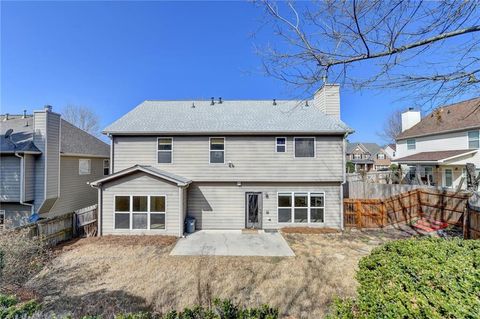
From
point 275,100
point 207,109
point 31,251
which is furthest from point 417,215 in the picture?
point 31,251

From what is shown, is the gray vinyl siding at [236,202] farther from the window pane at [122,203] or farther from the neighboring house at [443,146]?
the neighboring house at [443,146]

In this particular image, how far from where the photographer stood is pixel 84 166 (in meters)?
13.8

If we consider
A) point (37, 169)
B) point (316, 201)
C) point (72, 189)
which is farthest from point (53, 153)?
point (316, 201)

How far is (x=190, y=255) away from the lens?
26.1 feet

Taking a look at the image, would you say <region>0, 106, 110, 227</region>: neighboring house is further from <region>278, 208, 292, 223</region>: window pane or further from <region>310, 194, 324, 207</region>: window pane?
<region>310, 194, 324, 207</region>: window pane

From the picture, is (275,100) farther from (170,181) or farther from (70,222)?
(70,222)

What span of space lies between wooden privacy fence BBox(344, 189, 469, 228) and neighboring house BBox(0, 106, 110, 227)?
14.9 meters

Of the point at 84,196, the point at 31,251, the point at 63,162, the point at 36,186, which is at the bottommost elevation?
the point at 31,251

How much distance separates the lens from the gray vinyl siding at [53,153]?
10.5m

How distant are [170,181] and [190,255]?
3.44 meters

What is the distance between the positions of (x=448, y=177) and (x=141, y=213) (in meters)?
22.9

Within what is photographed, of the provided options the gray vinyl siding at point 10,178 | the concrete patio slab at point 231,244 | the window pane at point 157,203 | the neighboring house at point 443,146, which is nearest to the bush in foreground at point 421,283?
the concrete patio slab at point 231,244

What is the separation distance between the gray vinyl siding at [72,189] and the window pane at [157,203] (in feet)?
17.8

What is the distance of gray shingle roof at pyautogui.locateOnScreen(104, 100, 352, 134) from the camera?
36.0ft
